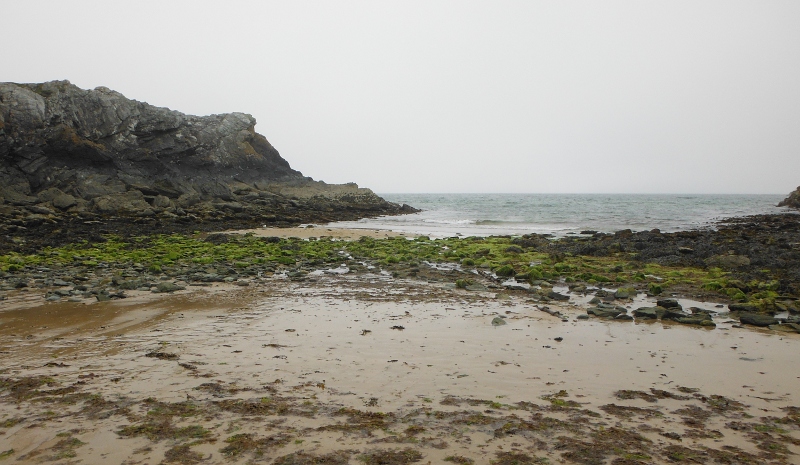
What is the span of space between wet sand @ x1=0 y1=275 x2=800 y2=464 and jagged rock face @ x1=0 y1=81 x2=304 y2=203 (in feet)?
97.1

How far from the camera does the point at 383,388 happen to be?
17.5 ft

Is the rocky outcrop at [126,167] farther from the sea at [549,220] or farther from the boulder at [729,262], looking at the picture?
the boulder at [729,262]

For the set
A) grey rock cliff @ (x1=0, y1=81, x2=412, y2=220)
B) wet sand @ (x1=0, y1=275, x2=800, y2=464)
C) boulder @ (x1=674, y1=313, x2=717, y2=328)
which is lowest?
boulder @ (x1=674, y1=313, x2=717, y2=328)

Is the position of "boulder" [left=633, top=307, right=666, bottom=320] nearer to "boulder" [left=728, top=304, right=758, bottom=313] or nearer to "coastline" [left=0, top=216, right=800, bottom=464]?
"coastline" [left=0, top=216, right=800, bottom=464]

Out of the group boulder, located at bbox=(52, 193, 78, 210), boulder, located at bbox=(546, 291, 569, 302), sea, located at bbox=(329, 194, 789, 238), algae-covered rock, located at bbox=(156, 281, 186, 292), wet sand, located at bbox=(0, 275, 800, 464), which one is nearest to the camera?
wet sand, located at bbox=(0, 275, 800, 464)

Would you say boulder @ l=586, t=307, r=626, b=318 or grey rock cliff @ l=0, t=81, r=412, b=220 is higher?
grey rock cliff @ l=0, t=81, r=412, b=220

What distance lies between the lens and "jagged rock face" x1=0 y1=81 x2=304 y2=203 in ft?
111

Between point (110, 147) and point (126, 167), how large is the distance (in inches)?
82.8

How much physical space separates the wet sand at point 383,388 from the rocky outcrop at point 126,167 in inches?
843

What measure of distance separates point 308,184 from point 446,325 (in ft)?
163

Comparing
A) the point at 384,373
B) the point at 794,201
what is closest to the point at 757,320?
the point at 384,373

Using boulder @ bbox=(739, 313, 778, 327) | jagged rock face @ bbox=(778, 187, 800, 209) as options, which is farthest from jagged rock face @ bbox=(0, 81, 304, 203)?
jagged rock face @ bbox=(778, 187, 800, 209)

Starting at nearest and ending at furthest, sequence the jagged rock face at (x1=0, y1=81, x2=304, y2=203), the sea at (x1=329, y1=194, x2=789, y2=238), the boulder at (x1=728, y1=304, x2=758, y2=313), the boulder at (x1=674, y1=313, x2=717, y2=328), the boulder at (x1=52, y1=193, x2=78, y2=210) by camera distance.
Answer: the boulder at (x1=674, y1=313, x2=717, y2=328), the boulder at (x1=728, y1=304, x2=758, y2=313), the boulder at (x1=52, y1=193, x2=78, y2=210), the sea at (x1=329, y1=194, x2=789, y2=238), the jagged rock face at (x1=0, y1=81, x2=304, y2=203)

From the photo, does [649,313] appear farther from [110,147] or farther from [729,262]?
[110,147]
